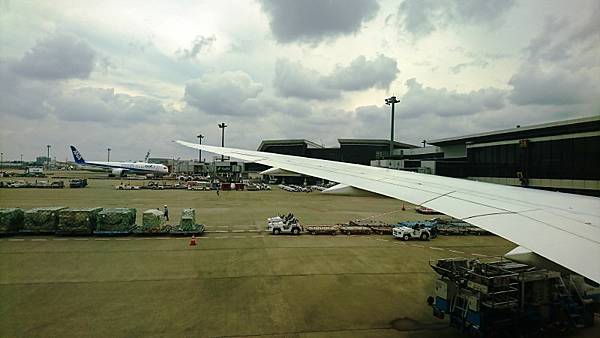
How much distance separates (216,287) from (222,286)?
0.81ft

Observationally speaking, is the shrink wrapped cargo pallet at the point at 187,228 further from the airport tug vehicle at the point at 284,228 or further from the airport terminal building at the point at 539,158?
the airport terminal building at the point at 539,158

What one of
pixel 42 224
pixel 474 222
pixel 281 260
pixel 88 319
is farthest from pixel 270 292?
pixel 42 224

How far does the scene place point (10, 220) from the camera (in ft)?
76.7

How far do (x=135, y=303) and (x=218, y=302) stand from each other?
2.86 metres

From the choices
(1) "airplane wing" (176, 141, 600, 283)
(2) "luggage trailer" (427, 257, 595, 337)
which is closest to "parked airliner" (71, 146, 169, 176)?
(1) "airplane wing" (176, 141, 600, 283)

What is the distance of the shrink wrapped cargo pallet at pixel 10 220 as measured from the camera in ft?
76.1

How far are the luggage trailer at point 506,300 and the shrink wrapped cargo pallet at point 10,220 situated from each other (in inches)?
1039

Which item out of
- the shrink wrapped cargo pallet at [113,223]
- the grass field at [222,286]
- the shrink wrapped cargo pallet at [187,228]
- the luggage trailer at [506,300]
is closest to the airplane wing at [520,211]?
the luggage trailer at [506,300]

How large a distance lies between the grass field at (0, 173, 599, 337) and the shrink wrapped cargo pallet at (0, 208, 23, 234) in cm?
88

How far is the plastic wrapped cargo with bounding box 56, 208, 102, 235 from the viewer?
23.9 meters

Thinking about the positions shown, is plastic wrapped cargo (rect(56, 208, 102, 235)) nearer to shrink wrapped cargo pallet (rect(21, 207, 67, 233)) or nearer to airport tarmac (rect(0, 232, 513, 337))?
shrink wrapped cargo pallet (rect(21, 207, 67, 233))

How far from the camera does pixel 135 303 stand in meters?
12.4

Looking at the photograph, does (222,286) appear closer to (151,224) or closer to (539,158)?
(151,224)

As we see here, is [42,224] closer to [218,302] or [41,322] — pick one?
[41,322]
